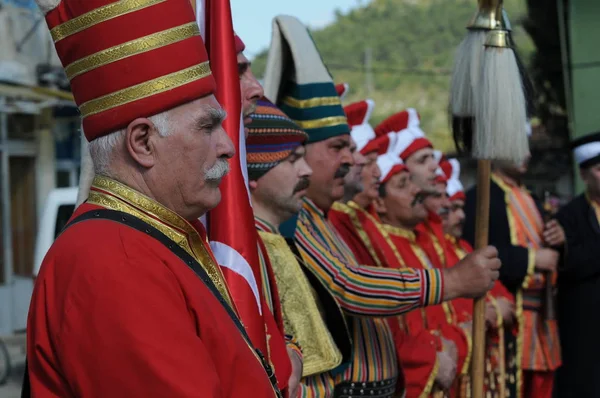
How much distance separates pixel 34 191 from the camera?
53.6ft

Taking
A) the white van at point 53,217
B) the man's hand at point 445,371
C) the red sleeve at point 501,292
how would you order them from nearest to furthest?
the man's hand at point 445,371 < the red sleeve at point 501,292 < the white van at point 53,217

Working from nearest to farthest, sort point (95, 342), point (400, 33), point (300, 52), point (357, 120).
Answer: point (95, 342) < point (300, 52) < point (357, 120) < point (400, 33)

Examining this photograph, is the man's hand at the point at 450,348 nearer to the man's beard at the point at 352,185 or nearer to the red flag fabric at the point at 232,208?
the man's beard at the point at 352,185

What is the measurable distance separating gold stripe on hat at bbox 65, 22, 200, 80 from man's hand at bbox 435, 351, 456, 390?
3285 millimetres

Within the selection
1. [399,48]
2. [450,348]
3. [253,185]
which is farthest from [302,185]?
[399,48]

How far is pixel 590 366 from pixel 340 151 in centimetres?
293

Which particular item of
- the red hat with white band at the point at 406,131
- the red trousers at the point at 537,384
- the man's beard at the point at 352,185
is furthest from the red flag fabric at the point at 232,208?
the red trousers at the point at 537,384

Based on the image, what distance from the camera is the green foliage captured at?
5975 cm

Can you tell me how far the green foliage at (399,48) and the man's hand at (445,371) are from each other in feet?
152

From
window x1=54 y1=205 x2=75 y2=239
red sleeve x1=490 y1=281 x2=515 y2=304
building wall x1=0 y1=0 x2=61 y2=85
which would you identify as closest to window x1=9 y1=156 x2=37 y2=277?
building wall x1=0 y1=0 x2=61 y2=85

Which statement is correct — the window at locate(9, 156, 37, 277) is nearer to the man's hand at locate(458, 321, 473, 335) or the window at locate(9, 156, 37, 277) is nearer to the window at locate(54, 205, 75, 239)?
the window at locate(54, 205, 75, 239)

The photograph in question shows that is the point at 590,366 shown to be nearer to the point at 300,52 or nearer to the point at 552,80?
the point at 300,52

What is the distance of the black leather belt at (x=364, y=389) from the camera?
14.1 ft

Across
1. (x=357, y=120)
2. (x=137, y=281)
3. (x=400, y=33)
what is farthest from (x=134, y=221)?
(x=400, y=33)
